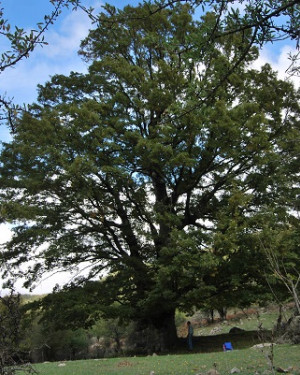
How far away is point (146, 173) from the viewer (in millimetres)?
16766

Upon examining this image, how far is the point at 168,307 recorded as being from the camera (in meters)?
15.3

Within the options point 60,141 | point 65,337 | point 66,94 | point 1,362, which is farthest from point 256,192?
point 65,337

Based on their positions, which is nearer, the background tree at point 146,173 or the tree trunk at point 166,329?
the background tree at point 146,173

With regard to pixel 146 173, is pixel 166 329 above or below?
below

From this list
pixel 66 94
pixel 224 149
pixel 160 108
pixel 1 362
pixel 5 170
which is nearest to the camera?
pixel 1 362

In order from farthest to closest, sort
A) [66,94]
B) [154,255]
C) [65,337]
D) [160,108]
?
[65,337] → [66,94] → [154,255] → [160,108]

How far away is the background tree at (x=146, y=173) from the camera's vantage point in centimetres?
1351

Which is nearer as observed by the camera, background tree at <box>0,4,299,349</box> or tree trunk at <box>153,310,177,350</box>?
background tree at <box>0,4,299,349</box>

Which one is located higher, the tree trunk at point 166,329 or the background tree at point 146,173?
the background tree at point 146,173

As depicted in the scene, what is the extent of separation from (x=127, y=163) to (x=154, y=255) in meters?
4.59

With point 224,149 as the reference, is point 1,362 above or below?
below

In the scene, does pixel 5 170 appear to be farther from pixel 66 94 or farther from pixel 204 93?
pixel 204 93

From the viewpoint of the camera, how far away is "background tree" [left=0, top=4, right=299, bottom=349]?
44.3ft

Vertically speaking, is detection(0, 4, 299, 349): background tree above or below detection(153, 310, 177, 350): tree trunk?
above
